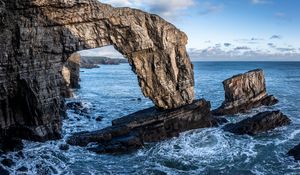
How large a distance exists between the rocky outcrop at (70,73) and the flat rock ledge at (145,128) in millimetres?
18873

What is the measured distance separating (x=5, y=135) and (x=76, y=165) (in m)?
Result: 6.38

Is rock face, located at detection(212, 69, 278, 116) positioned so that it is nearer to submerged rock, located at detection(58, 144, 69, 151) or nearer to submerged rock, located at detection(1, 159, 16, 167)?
submerged rock, located at detection(58, 144, 69, 151)

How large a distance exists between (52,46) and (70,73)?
33716mm

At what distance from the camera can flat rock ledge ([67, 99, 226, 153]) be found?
27.6 meters

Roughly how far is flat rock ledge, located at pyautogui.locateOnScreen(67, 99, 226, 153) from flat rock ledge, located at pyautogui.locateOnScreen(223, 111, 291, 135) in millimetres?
2650

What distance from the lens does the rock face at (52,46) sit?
25531mm

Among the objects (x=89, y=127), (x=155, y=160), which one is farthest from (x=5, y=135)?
(x=155, y=160)

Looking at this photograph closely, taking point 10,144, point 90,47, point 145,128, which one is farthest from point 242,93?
point 10,144

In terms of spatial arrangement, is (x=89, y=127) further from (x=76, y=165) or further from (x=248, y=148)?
(x=248, y=148)

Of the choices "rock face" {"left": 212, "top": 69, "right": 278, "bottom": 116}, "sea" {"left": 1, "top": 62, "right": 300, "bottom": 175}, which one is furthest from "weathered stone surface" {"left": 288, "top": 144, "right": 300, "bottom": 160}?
"rock face" {"left": 212, "top": 69, "right": 278, "bottom": 116}

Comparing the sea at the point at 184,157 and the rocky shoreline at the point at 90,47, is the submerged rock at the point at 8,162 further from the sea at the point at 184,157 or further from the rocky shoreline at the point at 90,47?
the sea at the point at 184,157

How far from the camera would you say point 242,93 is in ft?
136

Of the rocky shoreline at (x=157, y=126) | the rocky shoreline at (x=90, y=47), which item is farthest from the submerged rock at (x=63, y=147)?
the rocky shoreline at (x=157, y=126)

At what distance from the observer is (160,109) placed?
109 ft
